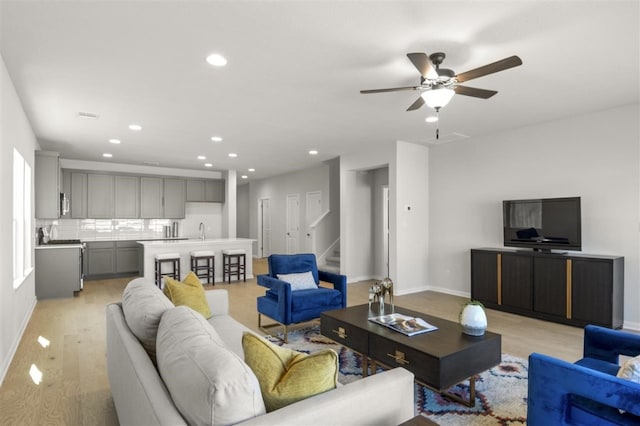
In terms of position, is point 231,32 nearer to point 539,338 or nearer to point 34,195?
point 539,338

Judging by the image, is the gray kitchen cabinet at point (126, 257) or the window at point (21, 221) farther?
the gray kitchen cabinet at point (126, 257)

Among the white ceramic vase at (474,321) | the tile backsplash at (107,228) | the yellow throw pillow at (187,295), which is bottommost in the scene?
the white ceramic vase at (474,321)

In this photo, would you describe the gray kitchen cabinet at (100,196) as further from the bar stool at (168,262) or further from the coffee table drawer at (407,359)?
the coffee table drawer at (407,359)

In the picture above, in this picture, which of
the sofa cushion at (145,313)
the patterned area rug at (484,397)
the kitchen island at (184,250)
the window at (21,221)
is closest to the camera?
the sofa cushion at (145,313)

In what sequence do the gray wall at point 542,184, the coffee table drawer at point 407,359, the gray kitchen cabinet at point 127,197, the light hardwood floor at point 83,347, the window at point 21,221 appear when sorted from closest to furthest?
the coffee table drawer at point 407,359
the light hardwood floor at point 83,347
the window at point 21,221
the gray wall at point 542,184
the gray kitchen cabinet at point 127,197

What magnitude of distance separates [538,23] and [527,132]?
3030 mm

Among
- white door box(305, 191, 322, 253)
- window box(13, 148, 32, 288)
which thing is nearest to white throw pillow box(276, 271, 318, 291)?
window box(13, 148, 32, 288)

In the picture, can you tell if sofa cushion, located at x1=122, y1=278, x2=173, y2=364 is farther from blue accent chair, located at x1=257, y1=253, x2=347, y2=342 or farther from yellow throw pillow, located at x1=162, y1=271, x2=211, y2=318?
blue accent chair, located at x1=257, y1=253, x2=347, y2=342

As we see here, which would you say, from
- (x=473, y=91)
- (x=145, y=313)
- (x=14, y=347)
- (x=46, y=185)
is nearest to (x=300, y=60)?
(x=473, y=91)

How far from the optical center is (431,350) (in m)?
2.25

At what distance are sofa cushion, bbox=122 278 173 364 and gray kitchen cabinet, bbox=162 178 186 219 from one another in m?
6.70

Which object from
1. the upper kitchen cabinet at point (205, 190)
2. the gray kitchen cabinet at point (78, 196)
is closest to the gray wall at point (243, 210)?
the upper kitchen cabinet at point (205, 190)

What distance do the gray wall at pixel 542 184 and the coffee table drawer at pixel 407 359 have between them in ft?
11.6

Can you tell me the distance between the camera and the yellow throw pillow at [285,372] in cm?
122
